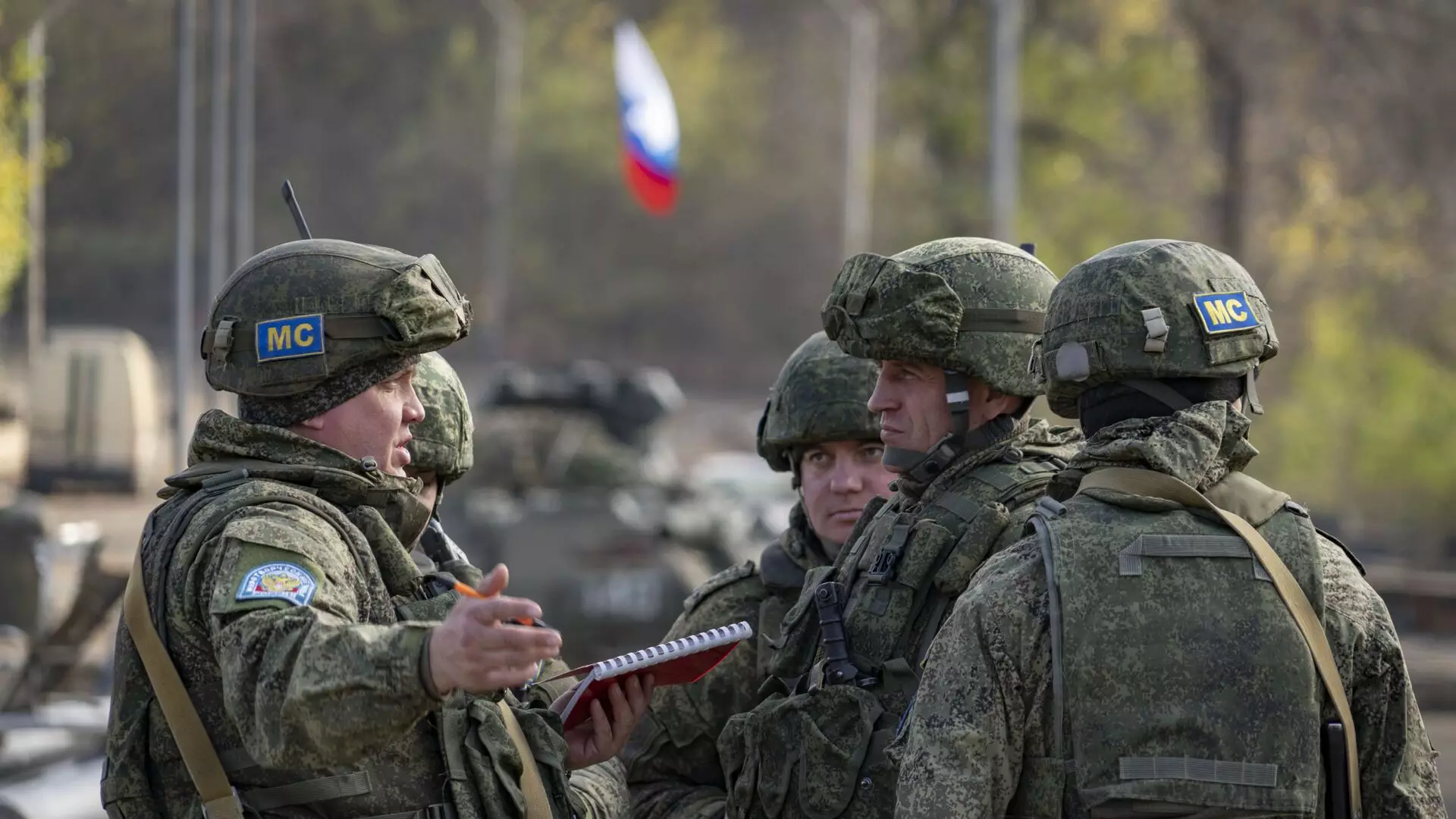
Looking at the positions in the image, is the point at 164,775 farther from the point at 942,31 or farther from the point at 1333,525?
the point at 942,31

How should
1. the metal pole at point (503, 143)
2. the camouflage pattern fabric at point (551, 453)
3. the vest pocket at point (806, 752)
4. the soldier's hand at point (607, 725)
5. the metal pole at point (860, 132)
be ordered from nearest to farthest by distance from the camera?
the soldier's hand at point (607, 725), the vest pocket at point (806, 752), the camouflage pattern fabric at point (551, 453), the metal pole at point (860, 132), the metal pole at point (503, 143)

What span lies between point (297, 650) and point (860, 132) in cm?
3429

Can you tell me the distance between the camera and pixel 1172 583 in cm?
320

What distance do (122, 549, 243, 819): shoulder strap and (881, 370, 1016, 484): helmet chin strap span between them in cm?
162

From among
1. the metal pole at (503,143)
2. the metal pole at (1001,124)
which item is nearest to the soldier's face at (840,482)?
the metal pole at (1001,124)

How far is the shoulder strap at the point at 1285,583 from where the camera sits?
3209 millimetres

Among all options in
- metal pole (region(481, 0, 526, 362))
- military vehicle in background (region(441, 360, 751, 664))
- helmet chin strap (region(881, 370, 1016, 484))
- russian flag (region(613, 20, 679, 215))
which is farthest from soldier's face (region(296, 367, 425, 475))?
metal pole (region(481, 0, 526, 362))

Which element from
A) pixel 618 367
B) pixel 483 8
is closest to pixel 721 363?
pixel 618 367

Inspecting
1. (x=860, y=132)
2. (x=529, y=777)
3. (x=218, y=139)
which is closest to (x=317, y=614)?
(x=529, y=777)

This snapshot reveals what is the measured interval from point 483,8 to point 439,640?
5051 centimetres

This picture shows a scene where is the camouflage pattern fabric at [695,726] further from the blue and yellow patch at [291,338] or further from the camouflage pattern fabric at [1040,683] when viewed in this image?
the blue and yellow patch at [291,338]

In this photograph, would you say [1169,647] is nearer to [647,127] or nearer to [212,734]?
[212,734]

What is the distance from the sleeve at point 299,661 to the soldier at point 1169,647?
927 millimetres

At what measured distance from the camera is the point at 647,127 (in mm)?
22266
